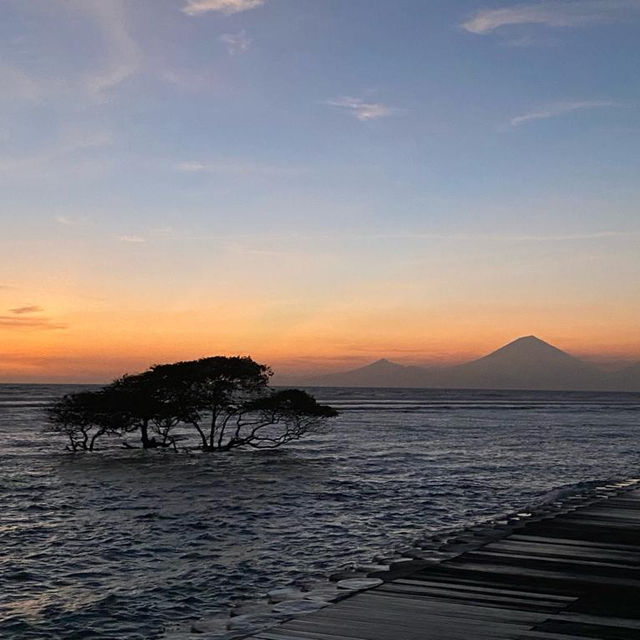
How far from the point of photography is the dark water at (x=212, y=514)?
15.5m

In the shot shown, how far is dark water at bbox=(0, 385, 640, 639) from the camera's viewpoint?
1554 centimetres

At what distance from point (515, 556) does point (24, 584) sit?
1062 centimetres

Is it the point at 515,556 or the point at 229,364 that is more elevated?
the point at 229,364

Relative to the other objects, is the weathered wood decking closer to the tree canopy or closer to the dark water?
the dark water

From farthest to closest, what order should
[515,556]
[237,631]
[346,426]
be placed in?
A: [346,426] < [515,556] < [237,631]

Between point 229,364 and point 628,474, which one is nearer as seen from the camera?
point 628,474

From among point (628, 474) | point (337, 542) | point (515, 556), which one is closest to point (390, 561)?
point (515, 556)

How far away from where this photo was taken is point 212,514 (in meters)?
26.5

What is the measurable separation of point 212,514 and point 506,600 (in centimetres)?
1649

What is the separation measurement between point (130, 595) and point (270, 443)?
4564 cm

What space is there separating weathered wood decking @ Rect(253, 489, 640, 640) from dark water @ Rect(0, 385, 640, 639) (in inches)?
151

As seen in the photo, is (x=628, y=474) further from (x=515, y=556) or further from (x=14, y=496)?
(x=14, y=496)

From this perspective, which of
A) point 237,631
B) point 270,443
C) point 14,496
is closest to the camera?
point 237,631

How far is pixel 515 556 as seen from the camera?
15250mm
